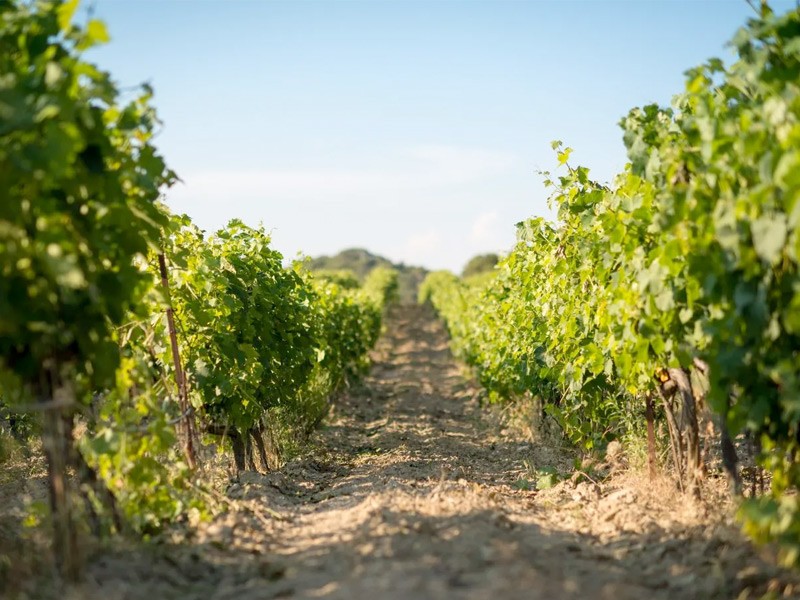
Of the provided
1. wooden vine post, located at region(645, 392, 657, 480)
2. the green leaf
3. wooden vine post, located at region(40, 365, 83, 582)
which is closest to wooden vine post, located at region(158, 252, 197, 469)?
wooden vine post, located at region(40, 365, 83, 582)

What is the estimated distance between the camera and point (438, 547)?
4152mm

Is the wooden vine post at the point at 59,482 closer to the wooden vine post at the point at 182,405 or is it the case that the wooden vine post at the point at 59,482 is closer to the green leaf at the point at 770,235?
the wooden vine post at the point at 182,405

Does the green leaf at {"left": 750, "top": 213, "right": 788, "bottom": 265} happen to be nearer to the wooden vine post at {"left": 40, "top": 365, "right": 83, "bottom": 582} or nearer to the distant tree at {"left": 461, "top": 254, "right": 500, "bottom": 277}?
the wooden vine post at {"left": 40, "top": 365, "right": 83, "bottom": 582}

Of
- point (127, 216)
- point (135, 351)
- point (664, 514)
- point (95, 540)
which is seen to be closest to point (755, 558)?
point (664, 514)

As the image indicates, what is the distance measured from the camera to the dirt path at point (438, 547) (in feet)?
12.1

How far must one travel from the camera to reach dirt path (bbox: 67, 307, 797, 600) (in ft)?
12.1

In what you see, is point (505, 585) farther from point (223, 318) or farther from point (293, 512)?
point (223, 318)

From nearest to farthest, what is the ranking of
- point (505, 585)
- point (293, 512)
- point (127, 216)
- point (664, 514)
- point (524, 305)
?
point (505, 585) → point (127, 216) → point (664, 514) → point (293, 512) → point (524, 305)

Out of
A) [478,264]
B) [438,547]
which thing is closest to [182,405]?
[438,547]

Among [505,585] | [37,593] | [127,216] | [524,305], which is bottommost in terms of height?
[505,585]

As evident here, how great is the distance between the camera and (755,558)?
13.8 feet

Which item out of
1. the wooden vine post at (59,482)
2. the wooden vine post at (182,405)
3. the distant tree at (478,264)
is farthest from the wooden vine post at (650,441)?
the distant tree at (478,264)

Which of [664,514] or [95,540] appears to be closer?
[95,540]

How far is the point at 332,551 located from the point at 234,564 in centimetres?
55
